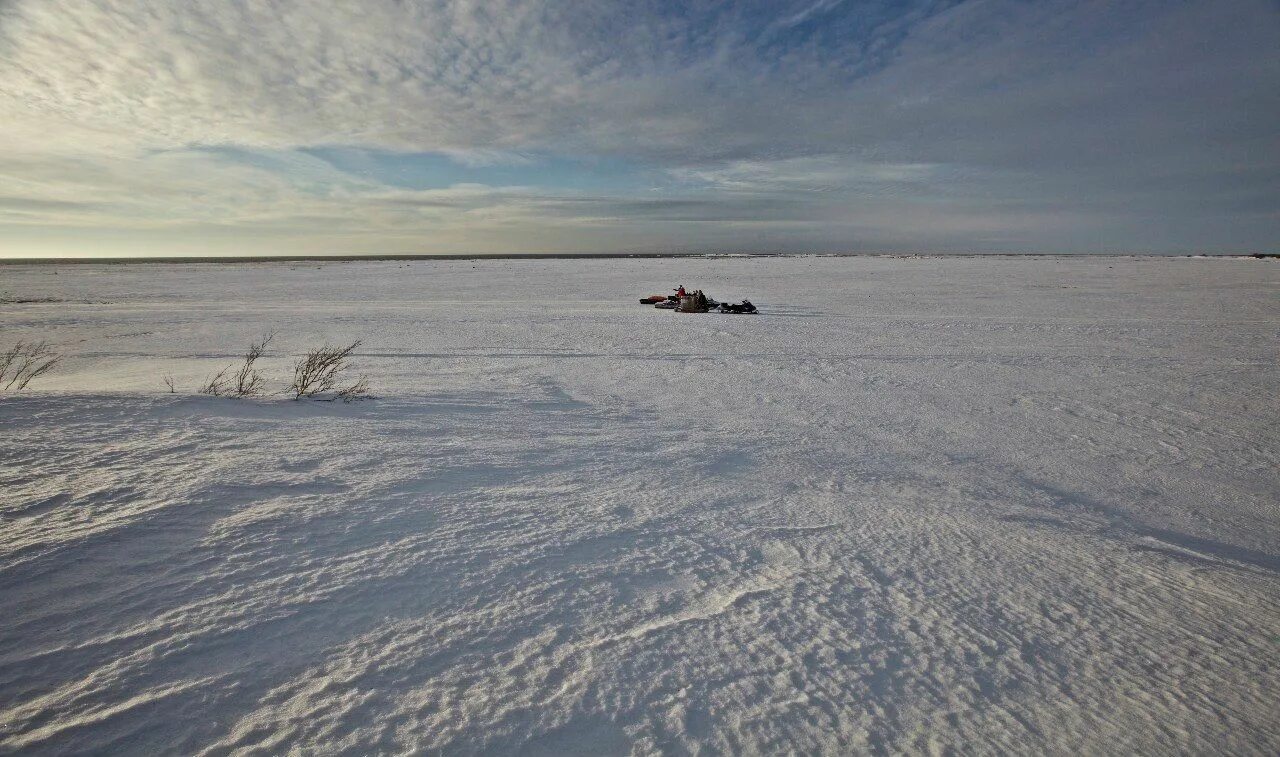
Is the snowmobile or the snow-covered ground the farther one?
the snowmobile

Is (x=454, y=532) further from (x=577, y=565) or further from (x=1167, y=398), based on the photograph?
(x=1167, y=398)

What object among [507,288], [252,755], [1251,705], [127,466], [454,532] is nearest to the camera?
[252,755]

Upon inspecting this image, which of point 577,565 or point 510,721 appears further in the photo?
point 577,565

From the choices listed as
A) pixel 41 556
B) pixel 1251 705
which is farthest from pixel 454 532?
pixel 1251 705

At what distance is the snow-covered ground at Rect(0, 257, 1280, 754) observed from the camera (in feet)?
5.41

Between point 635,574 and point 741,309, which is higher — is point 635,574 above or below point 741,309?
below

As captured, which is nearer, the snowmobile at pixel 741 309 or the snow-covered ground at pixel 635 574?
the snow-covered ground at pixel 635 574

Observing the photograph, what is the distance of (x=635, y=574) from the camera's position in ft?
7.80

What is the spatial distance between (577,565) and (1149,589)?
252 centimetres

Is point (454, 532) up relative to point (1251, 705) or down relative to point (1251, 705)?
up

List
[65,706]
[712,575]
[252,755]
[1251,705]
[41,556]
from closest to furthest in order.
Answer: [252,755], [65,706], [1251,705], [41,556], [712,575]

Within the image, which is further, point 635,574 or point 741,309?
point 741,309

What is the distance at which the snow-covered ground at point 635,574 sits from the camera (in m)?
1.65

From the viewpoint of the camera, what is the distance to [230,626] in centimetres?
192
